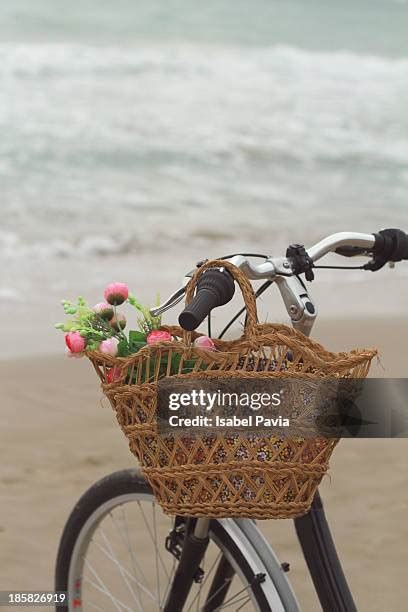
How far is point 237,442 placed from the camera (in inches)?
64.9

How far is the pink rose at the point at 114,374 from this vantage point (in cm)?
174

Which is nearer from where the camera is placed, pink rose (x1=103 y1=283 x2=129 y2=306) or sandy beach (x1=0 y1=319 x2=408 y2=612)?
pink rose (x1=103 y1=283 x2=129 y2=306)

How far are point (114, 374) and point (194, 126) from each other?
16244 millimetres

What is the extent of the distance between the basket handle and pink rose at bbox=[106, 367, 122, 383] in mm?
157

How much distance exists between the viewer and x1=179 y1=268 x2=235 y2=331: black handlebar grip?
154 centimetres

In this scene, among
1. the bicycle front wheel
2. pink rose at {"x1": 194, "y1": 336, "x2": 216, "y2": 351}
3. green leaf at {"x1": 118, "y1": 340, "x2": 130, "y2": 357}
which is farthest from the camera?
the bicycle front wheel

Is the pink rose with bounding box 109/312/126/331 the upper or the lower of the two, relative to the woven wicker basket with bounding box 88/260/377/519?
upper

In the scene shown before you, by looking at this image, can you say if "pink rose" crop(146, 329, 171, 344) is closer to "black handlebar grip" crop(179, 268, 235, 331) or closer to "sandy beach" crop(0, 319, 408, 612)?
"black handlebar grip" crop(179, 268, 235, 331)

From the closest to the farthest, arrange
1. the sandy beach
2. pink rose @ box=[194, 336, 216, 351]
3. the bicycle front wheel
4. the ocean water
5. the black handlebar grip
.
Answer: the black handlebar grip → pink rose @ box=[194, 336, 216, 351] → the bicycle front wheel → the sandy beach → the ocean water

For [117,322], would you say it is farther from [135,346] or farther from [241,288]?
[241,288]

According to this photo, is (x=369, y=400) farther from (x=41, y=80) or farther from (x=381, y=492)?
(x=41, y=80)

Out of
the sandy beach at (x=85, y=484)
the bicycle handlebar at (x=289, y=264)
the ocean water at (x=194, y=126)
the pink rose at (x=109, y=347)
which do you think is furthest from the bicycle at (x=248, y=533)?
the ocean water at (x=194, y=126)

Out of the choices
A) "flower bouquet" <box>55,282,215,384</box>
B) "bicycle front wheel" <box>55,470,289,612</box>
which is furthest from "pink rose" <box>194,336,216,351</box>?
"bicycle front wheel" <box>55,470,289,612</box>

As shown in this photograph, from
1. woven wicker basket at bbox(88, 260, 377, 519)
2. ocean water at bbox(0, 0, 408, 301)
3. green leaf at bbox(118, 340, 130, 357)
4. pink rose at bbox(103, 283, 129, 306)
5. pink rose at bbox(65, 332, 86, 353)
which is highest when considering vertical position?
ocean water at bbox(0, 0, 408, 301)
